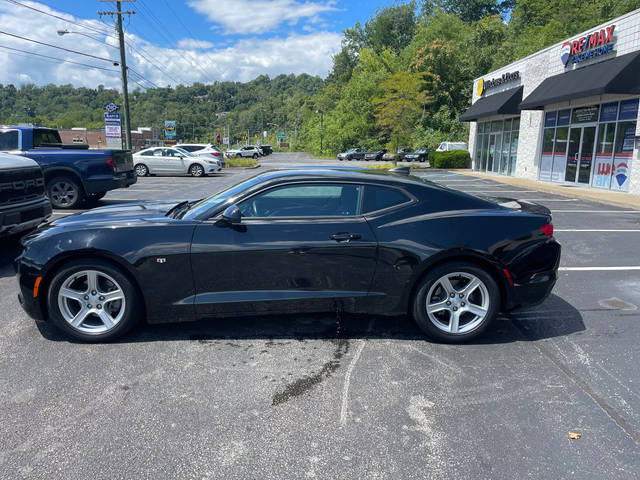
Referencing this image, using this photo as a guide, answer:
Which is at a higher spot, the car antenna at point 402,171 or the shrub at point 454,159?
the car antenna at point 402,171

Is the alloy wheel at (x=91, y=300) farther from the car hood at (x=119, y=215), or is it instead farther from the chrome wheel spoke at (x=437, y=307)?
the chrome wheel spoke at (x=437, y=307)

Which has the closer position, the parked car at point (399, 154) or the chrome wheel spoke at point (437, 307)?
the chrome wheel spoke at point (437, 307)

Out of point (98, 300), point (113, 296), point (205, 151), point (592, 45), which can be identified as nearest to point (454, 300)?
point (113, 296)

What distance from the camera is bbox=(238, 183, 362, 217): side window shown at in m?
4.10

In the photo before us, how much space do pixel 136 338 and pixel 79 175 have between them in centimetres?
810

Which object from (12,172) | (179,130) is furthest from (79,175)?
(179,130)

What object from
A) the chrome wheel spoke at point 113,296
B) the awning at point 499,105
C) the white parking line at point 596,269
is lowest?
the white parking line at point 596,269

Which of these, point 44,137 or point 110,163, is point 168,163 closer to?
point 44,137

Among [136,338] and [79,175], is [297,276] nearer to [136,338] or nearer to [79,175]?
[136,338]

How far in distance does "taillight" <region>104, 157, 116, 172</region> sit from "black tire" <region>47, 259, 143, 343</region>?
25.5ft

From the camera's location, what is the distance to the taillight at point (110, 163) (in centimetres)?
1094

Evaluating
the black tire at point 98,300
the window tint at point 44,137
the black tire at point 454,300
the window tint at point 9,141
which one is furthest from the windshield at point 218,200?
the window tint at point 44,137

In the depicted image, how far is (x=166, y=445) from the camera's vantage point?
2.70 m

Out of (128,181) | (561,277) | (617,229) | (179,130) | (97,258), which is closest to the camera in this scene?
(97,258)
